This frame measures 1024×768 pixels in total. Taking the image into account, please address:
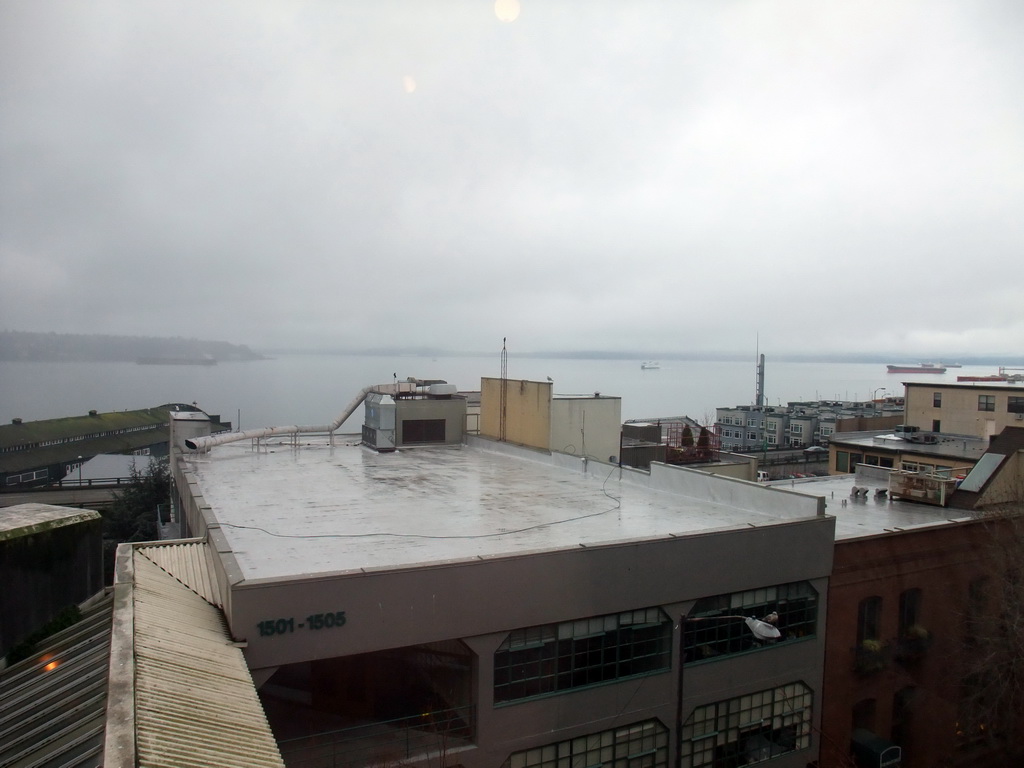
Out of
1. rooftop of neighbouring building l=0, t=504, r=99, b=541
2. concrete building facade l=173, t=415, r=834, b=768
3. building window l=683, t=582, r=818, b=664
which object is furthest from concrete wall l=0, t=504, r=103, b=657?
building window l=683, t=582, r=818, b=664

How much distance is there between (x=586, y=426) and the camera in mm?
30719

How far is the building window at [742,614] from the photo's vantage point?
15.7 m

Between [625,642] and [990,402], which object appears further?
[990,402]

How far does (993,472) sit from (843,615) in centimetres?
937

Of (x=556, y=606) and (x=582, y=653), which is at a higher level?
(x=556, y=606)

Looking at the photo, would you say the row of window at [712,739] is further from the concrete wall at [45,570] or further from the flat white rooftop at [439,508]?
the concrete wall at [45,570]

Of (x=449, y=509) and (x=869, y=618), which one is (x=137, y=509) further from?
(x=869, y=618)

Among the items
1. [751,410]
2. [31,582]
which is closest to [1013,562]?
[31,582]

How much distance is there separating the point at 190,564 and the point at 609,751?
9982mm

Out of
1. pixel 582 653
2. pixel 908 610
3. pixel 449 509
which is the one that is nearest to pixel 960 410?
pixel 908 610

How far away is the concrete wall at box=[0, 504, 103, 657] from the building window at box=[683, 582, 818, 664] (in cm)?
1281

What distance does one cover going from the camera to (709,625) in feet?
52.2

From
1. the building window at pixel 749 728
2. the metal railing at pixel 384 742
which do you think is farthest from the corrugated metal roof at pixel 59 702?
the building window at pixel 749 728

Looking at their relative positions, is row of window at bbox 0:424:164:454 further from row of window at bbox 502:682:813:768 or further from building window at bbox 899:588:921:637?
building window at bbox 899:588:921:637
